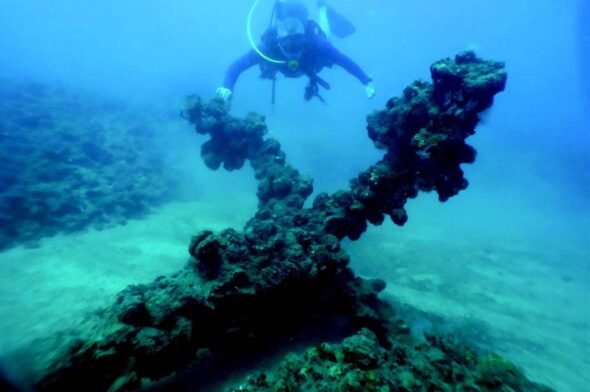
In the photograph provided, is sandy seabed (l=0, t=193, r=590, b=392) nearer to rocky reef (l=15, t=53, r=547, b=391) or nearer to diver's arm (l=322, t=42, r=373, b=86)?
rocky reef (l=15, t=53, r=547, b=391)

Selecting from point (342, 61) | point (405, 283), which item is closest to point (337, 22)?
point (342, 61)

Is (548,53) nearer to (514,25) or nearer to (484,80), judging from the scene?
(514,25)

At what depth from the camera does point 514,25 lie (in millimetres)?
122812

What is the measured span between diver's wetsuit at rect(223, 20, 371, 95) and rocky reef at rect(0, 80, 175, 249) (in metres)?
5.73

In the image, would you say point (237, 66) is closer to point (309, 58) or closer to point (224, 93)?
point (224, 93)

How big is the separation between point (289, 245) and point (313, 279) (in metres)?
0.56

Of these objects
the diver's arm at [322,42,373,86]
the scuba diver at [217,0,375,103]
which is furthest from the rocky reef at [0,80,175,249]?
the diver's arm at [322,42,373,86]

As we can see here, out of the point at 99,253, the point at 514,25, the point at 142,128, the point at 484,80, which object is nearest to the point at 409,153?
the point at 484,80

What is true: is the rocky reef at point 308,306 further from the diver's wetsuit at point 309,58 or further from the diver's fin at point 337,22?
the diver's fin at point 337,22

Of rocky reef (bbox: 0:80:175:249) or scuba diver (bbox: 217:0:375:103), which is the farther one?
rocky reef (bbox: 0:80:175:249)

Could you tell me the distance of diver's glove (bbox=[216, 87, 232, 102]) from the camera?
389 inches

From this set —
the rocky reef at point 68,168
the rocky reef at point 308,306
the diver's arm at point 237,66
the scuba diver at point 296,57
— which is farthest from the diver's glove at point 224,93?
the rocky reef at point 68,168

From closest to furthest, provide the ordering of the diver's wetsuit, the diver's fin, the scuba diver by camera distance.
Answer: the scuba diver
the diver's wetsuit
the diver's fin

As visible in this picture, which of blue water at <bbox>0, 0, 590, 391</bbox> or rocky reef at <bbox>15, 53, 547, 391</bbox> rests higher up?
blue water at <bbox>0, 0, 590, 391</bbox>
